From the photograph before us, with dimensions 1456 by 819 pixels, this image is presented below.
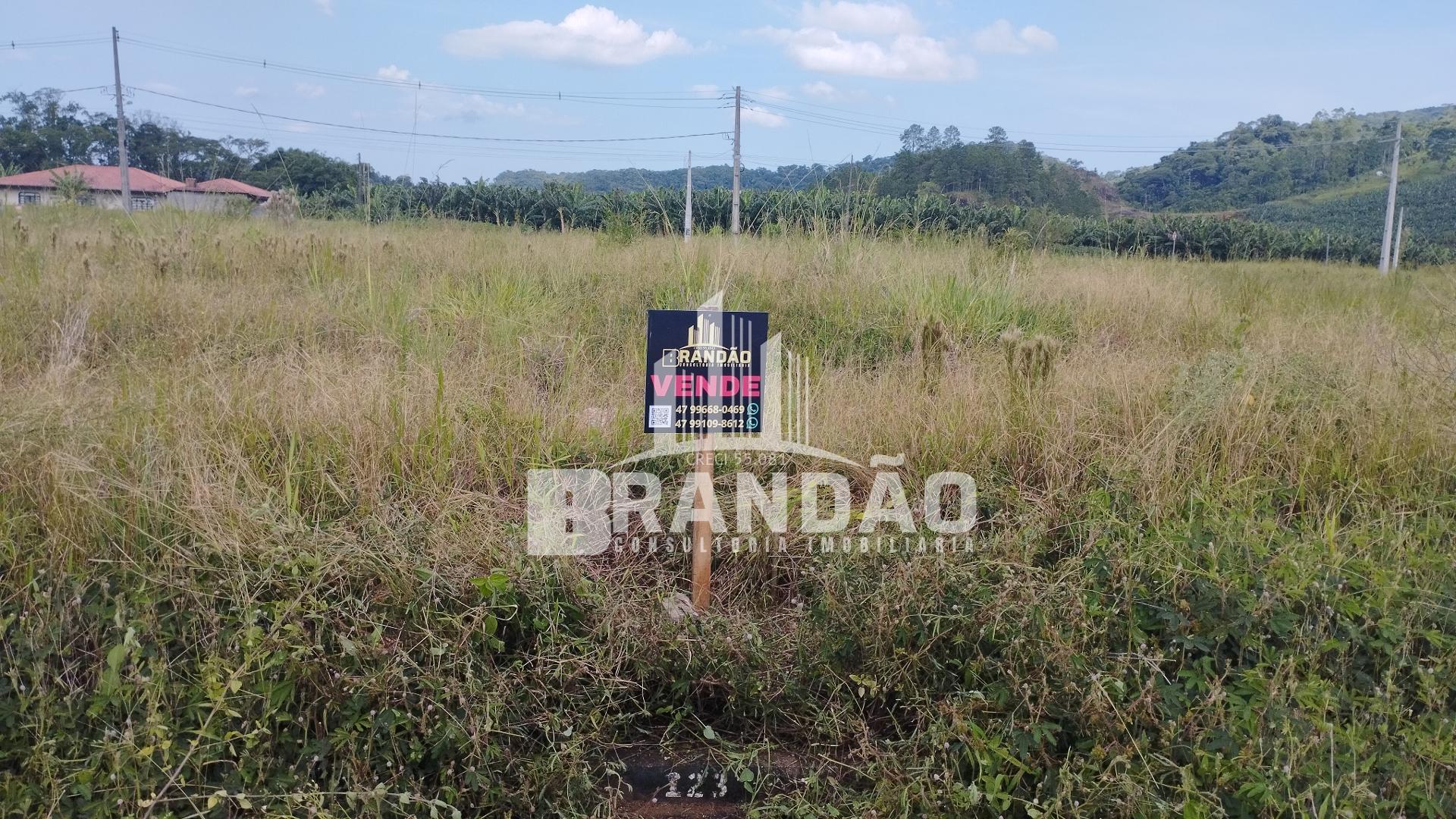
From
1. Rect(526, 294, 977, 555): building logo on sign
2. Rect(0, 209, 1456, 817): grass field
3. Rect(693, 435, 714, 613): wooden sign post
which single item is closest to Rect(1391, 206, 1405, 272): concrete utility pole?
Rect(0, 209, 1456, 817): grass field

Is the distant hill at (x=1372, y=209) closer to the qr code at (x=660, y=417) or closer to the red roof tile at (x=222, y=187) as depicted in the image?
the red roof tile at (x=222, y=187)

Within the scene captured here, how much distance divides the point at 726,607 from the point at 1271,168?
60.8 meters

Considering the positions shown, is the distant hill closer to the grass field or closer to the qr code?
the grass field

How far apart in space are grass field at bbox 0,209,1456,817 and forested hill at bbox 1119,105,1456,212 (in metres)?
48.1

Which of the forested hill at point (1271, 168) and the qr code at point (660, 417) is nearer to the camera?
the qr code at point (660, 417)

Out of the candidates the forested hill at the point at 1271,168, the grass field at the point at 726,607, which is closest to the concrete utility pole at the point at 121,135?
the grass field at the point at 726,607

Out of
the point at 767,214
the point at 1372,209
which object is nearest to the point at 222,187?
the point at 767,214

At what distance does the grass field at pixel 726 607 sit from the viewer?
2.26 metres

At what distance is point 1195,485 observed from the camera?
3346mm

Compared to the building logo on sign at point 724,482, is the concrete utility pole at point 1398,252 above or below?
above

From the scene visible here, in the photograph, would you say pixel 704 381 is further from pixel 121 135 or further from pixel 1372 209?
pixel 1372 209

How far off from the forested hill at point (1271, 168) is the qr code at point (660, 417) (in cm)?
4925

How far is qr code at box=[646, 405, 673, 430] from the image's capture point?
10.0 ft

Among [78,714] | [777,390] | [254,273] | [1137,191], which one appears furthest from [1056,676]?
[1137,191]
